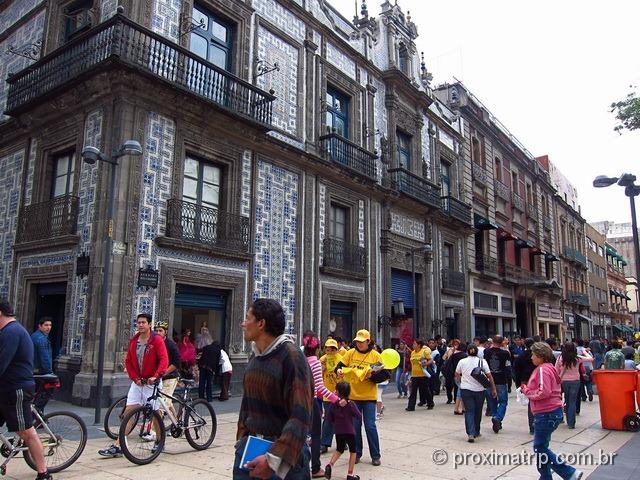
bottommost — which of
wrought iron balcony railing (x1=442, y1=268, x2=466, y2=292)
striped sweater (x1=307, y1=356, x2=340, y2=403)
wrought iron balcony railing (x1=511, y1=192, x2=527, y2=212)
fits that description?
striped sweater (x1=307, y1=356, x2=340, y2=403)

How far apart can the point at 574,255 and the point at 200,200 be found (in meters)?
39.6

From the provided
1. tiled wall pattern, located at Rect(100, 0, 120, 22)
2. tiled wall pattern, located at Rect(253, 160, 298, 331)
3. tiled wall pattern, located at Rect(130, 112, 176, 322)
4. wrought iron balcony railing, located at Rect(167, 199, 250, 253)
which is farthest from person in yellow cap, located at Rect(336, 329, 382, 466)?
tiled wall pattern, located at Rect(100, 0, 120, 22)

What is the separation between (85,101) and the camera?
42.2 feet

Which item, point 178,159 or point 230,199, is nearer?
point 178,159

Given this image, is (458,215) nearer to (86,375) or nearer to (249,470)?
(86,375)

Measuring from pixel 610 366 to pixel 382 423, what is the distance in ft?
15.1

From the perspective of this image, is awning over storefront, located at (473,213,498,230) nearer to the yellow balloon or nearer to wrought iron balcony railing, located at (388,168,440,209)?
wrought iron balcony railing, located at (388,168,440,209)

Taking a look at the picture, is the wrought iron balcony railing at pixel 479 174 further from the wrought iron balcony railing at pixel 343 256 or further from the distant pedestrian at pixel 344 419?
the distant pedestrian at pixel 344 419

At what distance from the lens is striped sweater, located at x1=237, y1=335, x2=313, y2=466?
3.16 m

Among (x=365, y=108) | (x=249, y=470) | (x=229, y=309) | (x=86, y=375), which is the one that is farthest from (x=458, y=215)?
(x=249, y=470)

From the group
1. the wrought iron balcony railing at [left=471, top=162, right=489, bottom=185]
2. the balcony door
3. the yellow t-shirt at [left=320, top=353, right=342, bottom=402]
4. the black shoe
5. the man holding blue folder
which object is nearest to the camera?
the man holding blue folder

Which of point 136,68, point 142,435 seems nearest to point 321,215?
point 136,68

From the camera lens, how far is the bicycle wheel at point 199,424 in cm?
773

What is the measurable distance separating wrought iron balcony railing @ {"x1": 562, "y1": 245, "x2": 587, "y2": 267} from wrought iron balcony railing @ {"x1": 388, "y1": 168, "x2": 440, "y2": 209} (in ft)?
78.5
